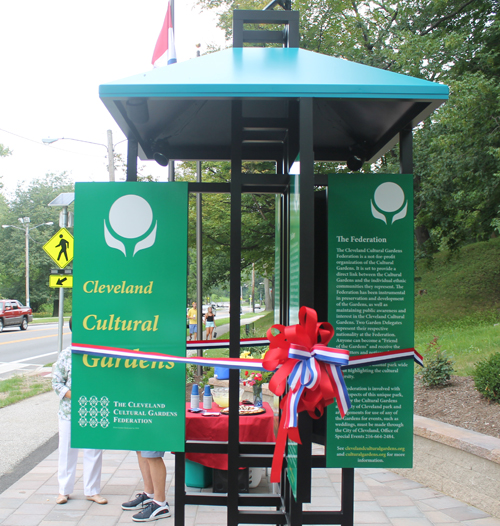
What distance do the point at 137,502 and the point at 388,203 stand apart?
378cm

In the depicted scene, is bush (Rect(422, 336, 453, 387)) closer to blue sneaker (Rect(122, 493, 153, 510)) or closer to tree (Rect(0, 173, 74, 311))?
blue sneaker (Rect(122, 493, 153, 510))

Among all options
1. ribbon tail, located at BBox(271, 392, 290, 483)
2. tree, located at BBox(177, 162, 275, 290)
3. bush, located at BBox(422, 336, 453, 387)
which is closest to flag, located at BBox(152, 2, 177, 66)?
ribbon tail, located at BBox(271, 392, 290, 483)

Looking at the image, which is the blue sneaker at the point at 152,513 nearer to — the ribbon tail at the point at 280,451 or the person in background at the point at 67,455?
the person in background at the point at 67,455

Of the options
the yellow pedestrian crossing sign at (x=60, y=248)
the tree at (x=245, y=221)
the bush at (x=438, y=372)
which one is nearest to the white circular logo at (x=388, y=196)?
the bush at (x=438, y=372)

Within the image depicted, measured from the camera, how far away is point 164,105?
323cm

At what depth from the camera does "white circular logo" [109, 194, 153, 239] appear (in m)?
3.00

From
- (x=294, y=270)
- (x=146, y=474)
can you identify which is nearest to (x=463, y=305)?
(x=146, y=474)

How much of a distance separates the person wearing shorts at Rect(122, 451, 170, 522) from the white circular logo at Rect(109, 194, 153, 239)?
7.69ft

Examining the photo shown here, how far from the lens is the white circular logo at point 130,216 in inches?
118

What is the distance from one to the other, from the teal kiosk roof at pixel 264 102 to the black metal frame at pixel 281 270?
4.9 inches

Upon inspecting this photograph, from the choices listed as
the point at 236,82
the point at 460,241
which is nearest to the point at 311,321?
the point at 236,82

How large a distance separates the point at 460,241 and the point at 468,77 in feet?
24.3

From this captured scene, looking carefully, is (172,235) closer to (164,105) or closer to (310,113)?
(164,105)

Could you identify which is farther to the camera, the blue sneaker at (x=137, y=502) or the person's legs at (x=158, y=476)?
the blue sneaker at (x=137, y=502)
